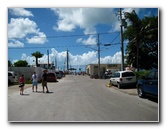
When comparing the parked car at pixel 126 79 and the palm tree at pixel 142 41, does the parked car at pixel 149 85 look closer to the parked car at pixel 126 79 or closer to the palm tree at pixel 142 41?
the parked car at pixel 126 79

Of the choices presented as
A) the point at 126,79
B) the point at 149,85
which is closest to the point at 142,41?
the point at 126,79

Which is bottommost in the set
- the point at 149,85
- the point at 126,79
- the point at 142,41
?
the point at 126,79

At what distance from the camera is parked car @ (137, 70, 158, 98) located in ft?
37.0

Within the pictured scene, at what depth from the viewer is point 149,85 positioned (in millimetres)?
12320

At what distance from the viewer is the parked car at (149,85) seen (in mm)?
11284

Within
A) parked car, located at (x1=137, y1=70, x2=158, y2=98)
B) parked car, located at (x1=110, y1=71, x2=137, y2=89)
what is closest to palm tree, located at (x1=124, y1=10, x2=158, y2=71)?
parked car, located at (x1=110, y1=71, x2=137, y2=89)

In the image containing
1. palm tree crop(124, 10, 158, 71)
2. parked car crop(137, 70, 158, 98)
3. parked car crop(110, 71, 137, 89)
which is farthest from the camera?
palm tree crop(124, 10, 158, 71)

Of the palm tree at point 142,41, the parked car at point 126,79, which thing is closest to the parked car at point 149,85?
the parked car at point 126,79

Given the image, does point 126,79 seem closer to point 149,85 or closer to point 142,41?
point 149,85

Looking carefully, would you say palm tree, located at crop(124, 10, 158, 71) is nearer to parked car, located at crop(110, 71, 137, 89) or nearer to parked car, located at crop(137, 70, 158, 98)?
parked car, located at crop(110, 71, 137, 89)

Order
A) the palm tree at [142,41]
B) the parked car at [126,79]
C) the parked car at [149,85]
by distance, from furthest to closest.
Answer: the palm tree at [142,41], the parked car at [126,79], the parked car at [149,85]

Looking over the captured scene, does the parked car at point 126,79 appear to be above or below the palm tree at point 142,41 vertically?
below
